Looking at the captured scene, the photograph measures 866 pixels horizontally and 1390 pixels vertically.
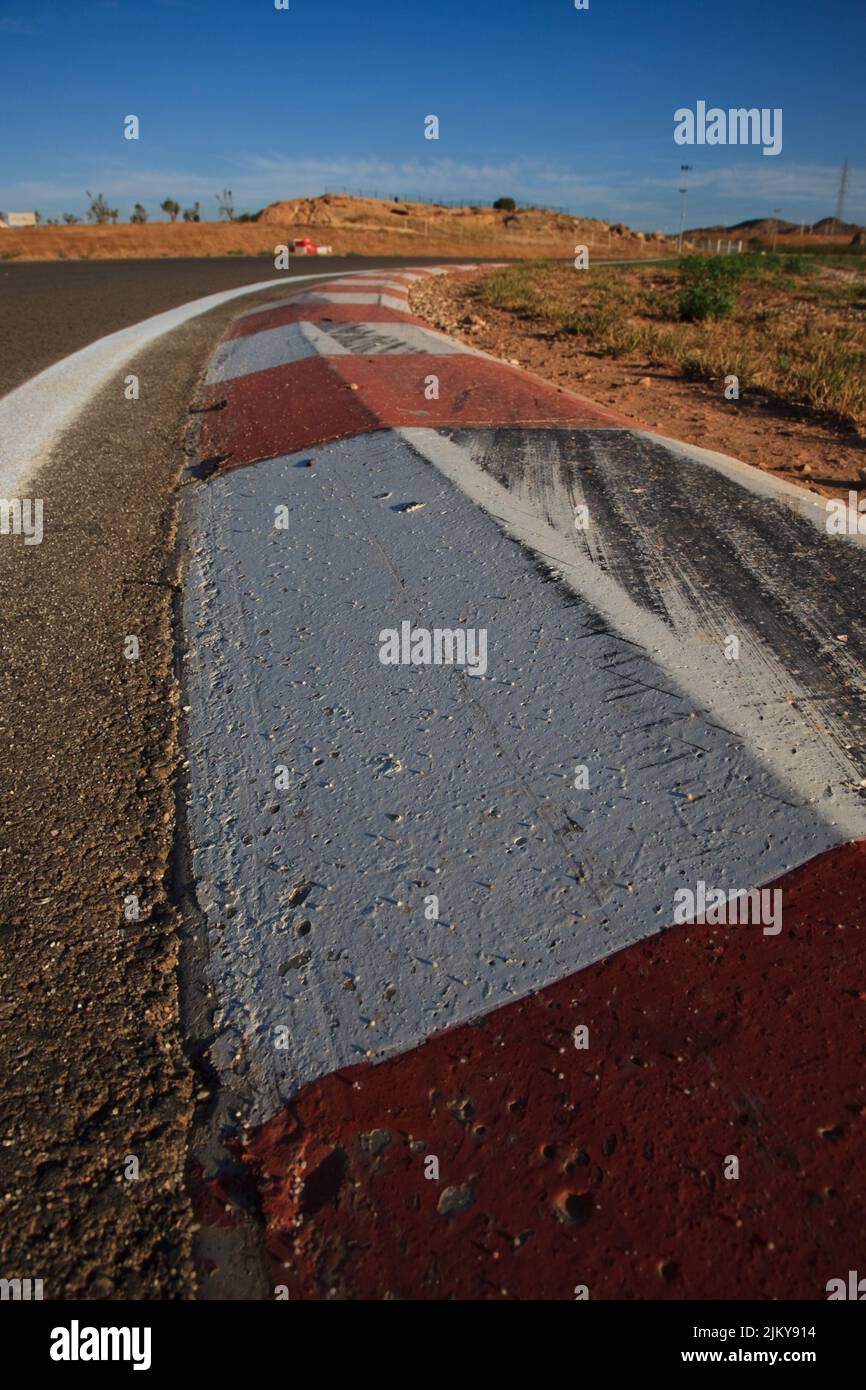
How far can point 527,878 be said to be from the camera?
2.09 meters

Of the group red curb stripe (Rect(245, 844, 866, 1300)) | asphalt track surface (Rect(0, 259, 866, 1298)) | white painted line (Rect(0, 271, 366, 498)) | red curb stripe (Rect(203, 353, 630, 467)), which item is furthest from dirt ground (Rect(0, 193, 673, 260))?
red curb stripe (Rect(245, 844, 866, 1300))

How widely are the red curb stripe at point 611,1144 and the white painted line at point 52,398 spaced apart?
4.09 meters

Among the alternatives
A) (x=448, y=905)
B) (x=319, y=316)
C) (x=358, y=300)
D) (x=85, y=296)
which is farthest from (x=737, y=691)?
(x=85, y=296)

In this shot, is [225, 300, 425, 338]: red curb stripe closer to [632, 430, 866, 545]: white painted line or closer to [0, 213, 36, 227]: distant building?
[632, 430, 866, 545]: white painted line

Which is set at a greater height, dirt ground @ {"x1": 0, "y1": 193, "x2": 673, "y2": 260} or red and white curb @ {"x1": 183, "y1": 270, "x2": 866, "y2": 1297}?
dirt ground @ {"x1": 0, "y1": 193, "x2": 673, "y2": 260}

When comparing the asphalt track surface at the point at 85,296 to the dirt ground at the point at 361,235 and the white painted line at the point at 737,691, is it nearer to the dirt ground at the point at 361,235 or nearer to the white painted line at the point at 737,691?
the white painted line at the point at 737,691

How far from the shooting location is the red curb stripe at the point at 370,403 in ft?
16.4

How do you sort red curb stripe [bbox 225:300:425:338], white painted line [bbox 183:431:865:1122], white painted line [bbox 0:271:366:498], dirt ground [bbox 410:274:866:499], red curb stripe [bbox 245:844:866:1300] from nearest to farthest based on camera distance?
red curb stripe [bbox 245:844:866:1300] → white painted line [bbox 183:431:865:1122] → dirt ground [bbox 410:274:866:499] → white painted line [bbox 0:271:366:498] → red curb stripe [bbox 225:300:425:338]

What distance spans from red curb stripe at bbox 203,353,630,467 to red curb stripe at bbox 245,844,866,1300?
146 inches

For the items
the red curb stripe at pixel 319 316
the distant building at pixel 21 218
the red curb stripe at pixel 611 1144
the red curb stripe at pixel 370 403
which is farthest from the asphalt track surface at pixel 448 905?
the distant building at pixel 21 218

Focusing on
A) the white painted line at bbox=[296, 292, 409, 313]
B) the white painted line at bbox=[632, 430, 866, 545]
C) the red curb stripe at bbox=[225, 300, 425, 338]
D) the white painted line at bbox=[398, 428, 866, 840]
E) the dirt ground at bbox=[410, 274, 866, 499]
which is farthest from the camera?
the white painted line at bbox=[296, 292, 409, 313]

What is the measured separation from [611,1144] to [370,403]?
15.3 ft

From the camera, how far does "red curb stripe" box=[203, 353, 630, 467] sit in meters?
5.00

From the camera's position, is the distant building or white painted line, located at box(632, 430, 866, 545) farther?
the distant building
